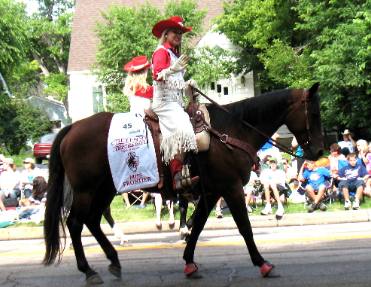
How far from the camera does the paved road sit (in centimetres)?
698

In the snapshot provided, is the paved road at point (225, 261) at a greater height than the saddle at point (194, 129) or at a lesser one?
lesser

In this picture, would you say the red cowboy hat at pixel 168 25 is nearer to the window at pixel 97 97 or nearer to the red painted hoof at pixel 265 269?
the red painted hoof at pixel 265 269

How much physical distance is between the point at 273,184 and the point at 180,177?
22.8ft

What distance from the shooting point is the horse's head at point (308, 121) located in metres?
7.16

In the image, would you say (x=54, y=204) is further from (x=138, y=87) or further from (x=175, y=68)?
(x=175, y=68)

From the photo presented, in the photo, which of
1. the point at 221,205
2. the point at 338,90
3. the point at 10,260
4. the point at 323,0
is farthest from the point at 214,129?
the point at 323,0

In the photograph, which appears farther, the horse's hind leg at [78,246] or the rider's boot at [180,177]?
the horse's hind leg at [78,246]

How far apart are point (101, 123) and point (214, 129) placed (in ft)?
4.29

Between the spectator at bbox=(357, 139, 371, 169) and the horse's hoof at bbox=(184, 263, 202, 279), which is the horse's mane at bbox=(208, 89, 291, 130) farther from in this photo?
the spectator at bbox=(357, 139, 371, 169)

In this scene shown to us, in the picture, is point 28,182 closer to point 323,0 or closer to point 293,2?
point 323,0

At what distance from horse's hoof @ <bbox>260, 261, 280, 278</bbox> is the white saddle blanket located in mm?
1509

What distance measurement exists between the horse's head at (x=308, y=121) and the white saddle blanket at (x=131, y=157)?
1.65 meters

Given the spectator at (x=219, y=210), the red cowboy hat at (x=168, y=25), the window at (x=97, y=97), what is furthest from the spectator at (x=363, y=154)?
the window at (x=97, y=97)

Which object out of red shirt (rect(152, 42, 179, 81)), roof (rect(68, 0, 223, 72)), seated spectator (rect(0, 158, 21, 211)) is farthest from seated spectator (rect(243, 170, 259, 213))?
roof (rect(68, 0, 223, 72))
